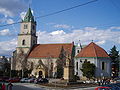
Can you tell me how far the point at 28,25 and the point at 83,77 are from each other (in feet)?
126

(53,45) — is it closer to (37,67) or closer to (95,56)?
(37,67)

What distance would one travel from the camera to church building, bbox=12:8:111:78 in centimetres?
6316

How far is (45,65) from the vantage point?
8144 cm

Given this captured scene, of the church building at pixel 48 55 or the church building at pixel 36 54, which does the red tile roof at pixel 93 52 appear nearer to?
the church building at pixel 48 55

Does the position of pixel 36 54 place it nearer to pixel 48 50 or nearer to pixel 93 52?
pixel 48 50

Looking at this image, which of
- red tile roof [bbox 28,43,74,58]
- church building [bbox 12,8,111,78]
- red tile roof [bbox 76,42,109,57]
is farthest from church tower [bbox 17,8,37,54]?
red tile roof [bbox 76,42,109,57]

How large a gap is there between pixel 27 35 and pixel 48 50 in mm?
10994

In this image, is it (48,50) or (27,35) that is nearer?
(48,50)

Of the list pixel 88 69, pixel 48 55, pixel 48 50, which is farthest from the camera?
pixel 48 50

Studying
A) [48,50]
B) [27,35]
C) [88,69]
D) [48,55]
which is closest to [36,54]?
[48,50]

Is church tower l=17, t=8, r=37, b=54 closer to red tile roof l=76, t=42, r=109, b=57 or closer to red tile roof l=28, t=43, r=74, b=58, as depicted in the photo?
red tile roof l=28, t=43, r=74, b=58

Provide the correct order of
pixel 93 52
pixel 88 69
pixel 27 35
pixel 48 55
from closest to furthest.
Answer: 1. pixel 88 69
2. pixel 93 52
3. pixel 48 55
4. pixel 27 35

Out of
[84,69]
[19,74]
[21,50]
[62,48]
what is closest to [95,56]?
[84,69]

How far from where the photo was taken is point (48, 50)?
282 ft
